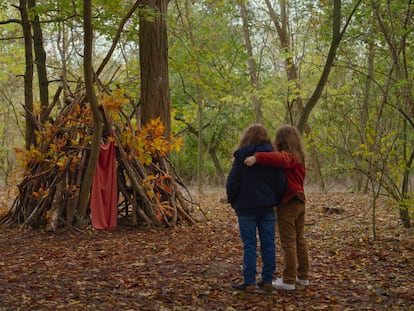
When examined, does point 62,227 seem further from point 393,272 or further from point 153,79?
point 393,272

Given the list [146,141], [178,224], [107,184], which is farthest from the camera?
[178,224]

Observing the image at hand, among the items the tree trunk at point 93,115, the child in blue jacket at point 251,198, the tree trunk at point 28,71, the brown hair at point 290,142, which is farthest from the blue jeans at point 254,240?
the tree trunk at point 28,71

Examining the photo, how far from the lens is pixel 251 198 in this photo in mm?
3889

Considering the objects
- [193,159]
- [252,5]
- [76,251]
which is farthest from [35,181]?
[193,159]

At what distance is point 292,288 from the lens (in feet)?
13.3

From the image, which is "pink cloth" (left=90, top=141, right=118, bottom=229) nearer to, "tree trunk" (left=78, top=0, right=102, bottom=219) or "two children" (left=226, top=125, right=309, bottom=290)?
"tree trunk" (left=78, top=0, right=102, bottom=219)

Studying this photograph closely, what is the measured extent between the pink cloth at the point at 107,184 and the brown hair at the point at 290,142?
364 centimetres

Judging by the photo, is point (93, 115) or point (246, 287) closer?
point (246, 287)

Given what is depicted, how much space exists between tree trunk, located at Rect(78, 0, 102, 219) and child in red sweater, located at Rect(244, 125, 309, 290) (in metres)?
2.70

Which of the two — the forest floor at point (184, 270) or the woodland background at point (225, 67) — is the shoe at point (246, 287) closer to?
the forest floor at point (184, 270)

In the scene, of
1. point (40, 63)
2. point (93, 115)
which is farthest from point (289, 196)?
point (40, 63)

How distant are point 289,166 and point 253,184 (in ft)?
1.06

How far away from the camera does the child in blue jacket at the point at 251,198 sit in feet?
12.9

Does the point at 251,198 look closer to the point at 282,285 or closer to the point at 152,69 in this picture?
the point at 282,285
